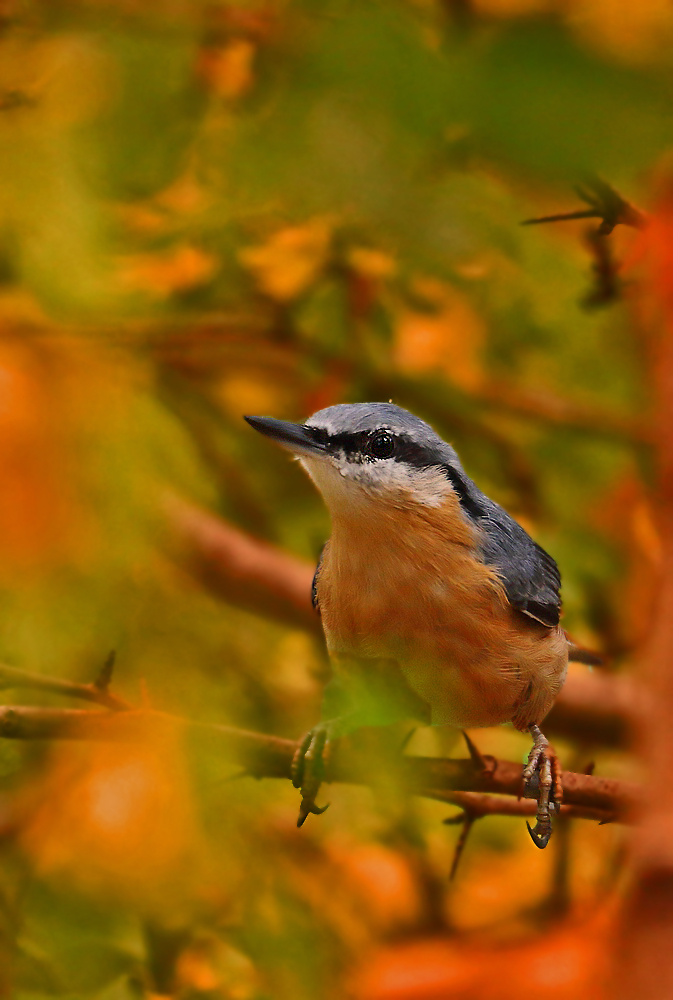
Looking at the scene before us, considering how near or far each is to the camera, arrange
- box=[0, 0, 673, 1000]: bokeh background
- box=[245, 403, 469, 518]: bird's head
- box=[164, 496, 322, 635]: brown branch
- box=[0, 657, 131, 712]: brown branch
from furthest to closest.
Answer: box=[164, 496, 322, 635]: brown branch → box=[245, 403, 469, 518]: bird's head → box=[0, 657, 131, 712]: brown branch → box=[0, 0, 673, 1000]: bokeh background

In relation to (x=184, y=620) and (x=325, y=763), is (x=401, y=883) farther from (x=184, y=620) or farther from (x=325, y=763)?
(x=325, y=763)

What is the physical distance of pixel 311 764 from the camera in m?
1.41

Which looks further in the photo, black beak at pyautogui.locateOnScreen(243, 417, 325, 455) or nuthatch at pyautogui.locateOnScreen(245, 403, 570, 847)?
nuthatch at pyautogui.locateOnScreen(245, 403, 570, 847)

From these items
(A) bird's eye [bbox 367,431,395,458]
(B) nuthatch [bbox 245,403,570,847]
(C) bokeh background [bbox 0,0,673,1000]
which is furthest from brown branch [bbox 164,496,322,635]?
(A) bird's eye [bbox 367,431,395,458]

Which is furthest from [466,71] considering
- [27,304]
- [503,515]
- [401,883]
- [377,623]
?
[401,883]

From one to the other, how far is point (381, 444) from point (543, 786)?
637 mm

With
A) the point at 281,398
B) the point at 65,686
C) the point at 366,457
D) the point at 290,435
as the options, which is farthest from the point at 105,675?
the point at 281,398

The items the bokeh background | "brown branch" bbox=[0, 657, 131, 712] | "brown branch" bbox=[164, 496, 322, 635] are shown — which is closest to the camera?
the bokeh background

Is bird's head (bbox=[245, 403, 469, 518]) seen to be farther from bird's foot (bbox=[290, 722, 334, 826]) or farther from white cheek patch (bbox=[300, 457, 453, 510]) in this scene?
bird's foot (bbox=[290, 722, 334, 826])

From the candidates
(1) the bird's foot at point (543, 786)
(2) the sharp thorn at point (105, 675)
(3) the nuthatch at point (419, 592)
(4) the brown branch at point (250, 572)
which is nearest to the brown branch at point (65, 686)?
(2) the sharp thorn at point (105, 675)

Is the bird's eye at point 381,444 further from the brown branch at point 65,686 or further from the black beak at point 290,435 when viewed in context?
the brown branch at point 65,686

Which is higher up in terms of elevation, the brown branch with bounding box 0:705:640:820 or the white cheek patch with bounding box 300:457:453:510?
the white cheek patch with bounding box 300:457:453:510

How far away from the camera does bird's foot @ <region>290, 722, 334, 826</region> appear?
4.53 ft

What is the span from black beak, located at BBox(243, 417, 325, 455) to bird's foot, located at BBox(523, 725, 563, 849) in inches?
26.1
